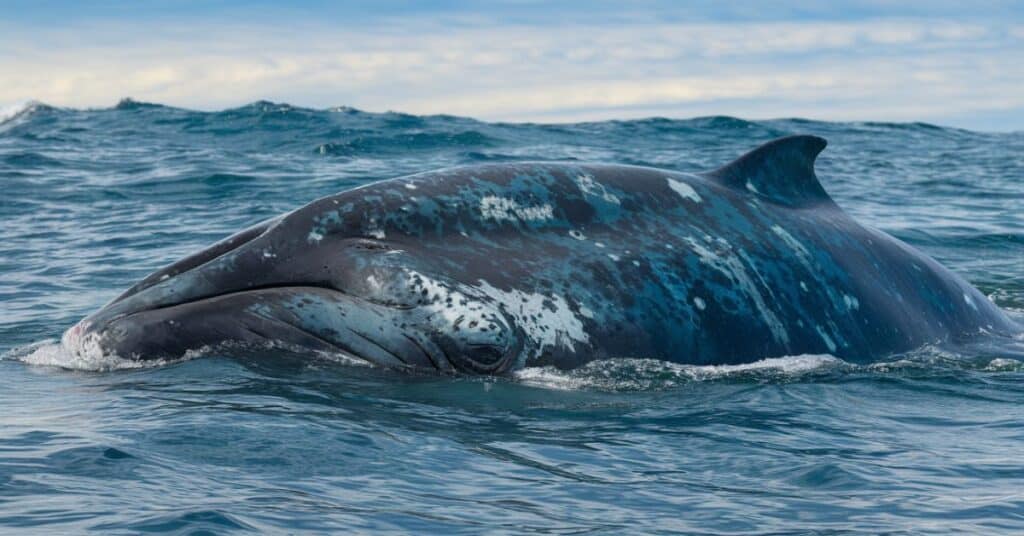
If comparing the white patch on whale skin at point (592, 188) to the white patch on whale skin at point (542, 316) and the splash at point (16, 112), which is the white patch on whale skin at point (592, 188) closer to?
the white patch on whale skin at point (542, 316)

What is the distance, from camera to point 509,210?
32.1ft

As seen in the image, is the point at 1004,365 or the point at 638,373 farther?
the point at 1004,365

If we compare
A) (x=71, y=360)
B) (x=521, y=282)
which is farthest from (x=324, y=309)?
(x=71, y=360)

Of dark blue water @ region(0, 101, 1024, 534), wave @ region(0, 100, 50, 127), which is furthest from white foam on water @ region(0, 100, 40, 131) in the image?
dark blue water @ region(0, 101, 1024, 534)

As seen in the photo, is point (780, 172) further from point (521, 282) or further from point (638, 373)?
point (521, 282)

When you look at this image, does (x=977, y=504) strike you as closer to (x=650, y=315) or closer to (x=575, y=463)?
(x=575, y=463)

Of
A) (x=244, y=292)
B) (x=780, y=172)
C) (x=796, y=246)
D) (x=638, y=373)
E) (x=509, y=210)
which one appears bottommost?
(x=638, y=373)

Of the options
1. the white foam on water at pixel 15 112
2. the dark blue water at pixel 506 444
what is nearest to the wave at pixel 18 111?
the white foam on water at pixel 15 112

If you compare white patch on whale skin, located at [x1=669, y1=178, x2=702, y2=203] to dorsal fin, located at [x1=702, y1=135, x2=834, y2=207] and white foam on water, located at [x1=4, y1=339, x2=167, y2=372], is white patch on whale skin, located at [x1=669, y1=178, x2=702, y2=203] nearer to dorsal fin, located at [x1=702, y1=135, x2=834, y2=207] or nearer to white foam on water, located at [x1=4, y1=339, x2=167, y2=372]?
dorsal fin, located at [x1=702, y1=135, x2=834, y2=207]

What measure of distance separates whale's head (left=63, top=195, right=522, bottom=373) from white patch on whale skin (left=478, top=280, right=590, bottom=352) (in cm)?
10

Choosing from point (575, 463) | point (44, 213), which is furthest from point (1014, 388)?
point (44, 213)

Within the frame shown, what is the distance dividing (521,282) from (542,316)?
29 centimetres

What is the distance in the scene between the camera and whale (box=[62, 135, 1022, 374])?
8930 millimetres

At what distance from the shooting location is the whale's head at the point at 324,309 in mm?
8891
